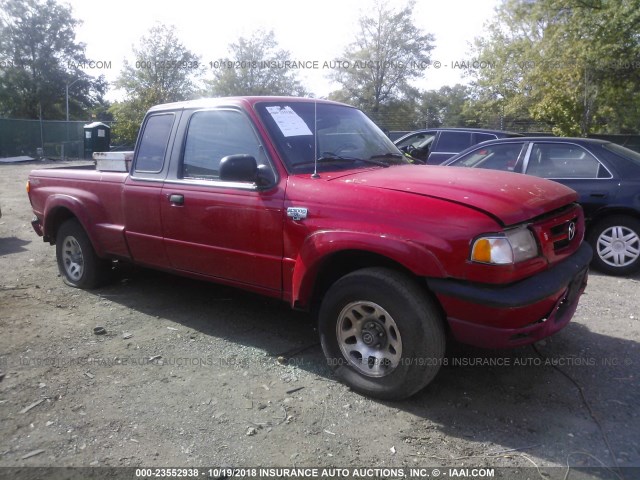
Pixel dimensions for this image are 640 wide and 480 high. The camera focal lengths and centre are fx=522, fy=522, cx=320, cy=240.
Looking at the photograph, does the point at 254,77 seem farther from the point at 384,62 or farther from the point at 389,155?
the point at 389,155

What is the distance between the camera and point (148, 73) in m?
33.2

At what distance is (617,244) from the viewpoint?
236 inches

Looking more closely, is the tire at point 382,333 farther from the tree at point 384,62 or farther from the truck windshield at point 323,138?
the tree at point 384,62

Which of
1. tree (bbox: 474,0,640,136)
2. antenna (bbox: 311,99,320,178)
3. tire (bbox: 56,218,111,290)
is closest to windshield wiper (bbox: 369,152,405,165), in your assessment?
antenna (bbox: 311,99,320,178)

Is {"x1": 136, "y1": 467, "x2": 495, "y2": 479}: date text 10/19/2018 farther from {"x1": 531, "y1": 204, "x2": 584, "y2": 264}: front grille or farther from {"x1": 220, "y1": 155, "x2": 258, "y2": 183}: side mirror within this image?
{"x1": 220, "y1": 155, "x2": 258, "y2": 183}: side mirror

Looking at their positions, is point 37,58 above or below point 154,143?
above

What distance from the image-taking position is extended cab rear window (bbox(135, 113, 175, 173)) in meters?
4.53

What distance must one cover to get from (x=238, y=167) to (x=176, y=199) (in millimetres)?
1001

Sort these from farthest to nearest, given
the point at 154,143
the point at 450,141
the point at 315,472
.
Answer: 1. the point at 450,141
2. the point at 154,143
3. the point at 315,472

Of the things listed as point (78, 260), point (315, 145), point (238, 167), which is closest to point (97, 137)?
point (78, 260)

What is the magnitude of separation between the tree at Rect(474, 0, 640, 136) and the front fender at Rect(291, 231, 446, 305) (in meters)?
15.5

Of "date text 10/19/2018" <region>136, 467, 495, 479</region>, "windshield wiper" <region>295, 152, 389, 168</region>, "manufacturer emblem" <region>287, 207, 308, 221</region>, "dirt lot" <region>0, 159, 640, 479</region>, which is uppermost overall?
"windshield wiper" <region>295, 152, 389, 168</region>

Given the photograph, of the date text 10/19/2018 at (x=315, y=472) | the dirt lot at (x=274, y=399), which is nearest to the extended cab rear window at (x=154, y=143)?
the dirt lot at (x=274, y=399)

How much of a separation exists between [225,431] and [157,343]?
1.46 meters
